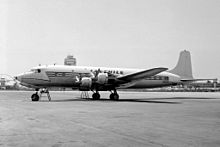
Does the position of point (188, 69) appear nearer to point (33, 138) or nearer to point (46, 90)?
point (46, 90)

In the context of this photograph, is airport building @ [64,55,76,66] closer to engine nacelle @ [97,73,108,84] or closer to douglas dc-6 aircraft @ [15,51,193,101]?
douglas dc-6 aircraft @ [15,51,193,101]

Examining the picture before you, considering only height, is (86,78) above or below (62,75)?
below

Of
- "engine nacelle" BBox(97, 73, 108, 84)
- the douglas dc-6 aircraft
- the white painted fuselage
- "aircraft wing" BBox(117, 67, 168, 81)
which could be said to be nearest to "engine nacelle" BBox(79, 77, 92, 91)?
the douglas dc-6 aircraft

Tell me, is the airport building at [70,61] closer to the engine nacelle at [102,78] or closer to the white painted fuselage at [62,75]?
the white painted fuselage at [62,75]

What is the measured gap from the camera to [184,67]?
126 ft

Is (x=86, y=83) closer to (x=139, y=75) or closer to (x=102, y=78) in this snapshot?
(x=102, y=78)

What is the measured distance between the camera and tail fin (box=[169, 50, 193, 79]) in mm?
38031

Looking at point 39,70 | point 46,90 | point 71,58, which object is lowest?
point 46,90

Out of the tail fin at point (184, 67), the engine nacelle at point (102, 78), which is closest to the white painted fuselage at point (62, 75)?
the engine nacelle at point (102, 78)

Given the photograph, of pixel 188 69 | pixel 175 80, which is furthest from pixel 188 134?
pixel 188 69

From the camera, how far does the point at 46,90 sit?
1133 inches

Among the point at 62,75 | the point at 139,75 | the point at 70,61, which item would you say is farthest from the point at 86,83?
the point at 70,61

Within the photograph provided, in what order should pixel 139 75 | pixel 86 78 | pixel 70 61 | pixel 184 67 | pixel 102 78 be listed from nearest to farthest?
1. pixel 86 78
2. pixel 102 78
3. pixel 139 75
4. pixel 184 67
5. pixel 70 61

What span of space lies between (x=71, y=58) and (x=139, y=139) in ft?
556
